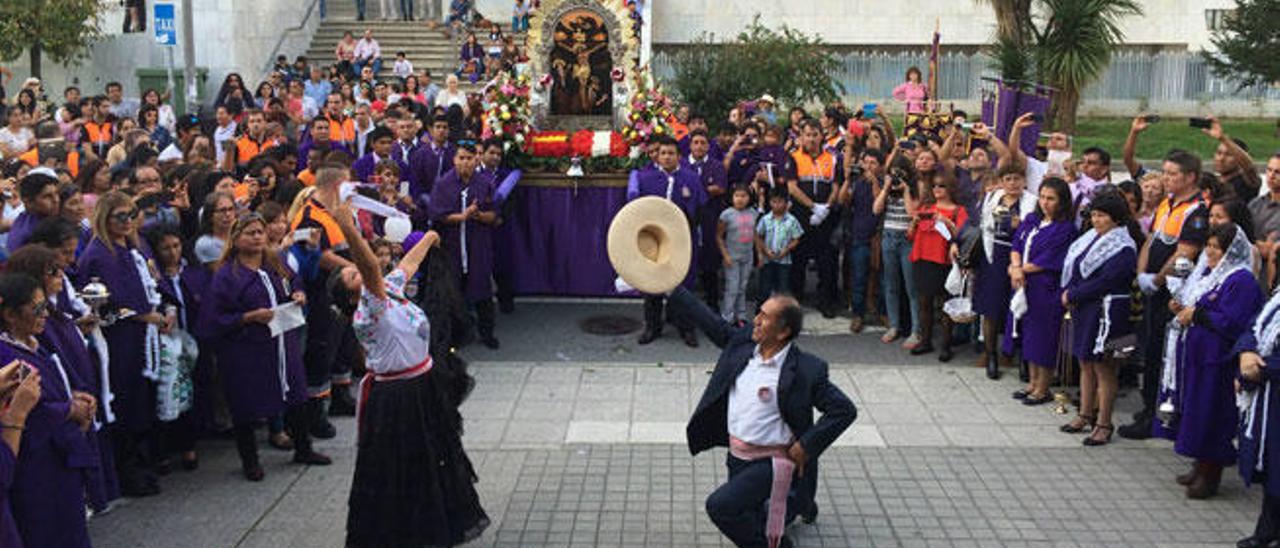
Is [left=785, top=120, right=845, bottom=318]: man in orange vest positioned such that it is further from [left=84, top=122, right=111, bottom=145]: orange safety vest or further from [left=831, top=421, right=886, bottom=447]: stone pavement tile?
[left=84, top=122, right=111, bottom=145]: orange safety vest

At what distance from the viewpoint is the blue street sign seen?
15.7 meters

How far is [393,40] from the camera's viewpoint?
26.7 metres

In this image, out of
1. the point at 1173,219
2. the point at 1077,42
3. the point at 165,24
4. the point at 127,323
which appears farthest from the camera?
the point at 1077,42

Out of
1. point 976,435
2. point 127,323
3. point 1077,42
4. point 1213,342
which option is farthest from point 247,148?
point 1077,42

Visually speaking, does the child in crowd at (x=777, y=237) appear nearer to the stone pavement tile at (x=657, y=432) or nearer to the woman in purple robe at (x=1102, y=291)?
the stone pavement tile at (x=657, y=432)

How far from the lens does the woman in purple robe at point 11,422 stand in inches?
186

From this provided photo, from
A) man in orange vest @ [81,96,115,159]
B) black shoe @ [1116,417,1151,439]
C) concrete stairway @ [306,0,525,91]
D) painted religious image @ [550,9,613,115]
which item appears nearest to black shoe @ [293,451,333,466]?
black shoe @ [1116,417,1151,439]

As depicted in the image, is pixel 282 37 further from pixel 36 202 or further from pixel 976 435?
pixel 976 435

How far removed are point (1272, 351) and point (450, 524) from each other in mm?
4615

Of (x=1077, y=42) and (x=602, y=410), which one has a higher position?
(x=1077, y=42)

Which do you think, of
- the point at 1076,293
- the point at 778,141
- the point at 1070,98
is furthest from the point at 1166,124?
the point at 1076,293

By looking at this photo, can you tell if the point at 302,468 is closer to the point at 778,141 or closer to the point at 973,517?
the point at 973,517

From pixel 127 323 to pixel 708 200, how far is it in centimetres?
603

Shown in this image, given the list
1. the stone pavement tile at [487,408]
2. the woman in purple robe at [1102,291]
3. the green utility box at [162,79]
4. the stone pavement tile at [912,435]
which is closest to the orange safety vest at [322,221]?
the stone pavement tile at [487,408]
